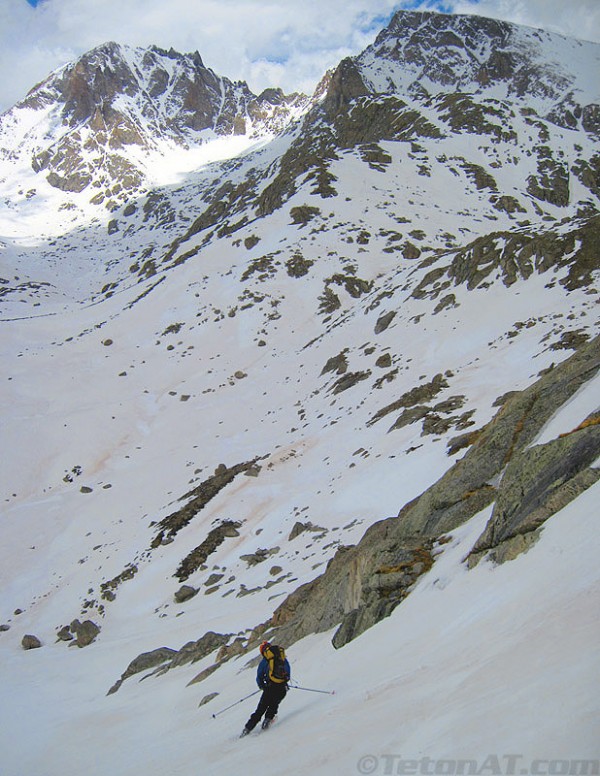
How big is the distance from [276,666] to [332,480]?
11.8m

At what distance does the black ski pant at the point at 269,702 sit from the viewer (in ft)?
20.4

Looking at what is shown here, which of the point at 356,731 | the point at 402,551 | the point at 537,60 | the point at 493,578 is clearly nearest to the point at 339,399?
the point at 402,551

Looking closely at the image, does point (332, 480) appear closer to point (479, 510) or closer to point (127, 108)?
point (479, 510)

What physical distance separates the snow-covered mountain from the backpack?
0.45 m

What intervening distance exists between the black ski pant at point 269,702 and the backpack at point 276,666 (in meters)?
0.07

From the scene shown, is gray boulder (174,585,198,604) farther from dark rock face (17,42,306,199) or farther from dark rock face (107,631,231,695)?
dark rock face (17,42,306,199)

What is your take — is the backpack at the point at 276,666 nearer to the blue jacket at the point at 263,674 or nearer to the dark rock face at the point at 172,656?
the blue jacket at the point at 263,674

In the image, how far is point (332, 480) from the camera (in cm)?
1800

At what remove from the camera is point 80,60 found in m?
179

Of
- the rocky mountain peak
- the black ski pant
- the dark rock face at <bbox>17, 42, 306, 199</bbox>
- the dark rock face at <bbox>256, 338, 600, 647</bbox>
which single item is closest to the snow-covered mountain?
the dark rock face at <bbox>256, 338, 600, 647</bbox>

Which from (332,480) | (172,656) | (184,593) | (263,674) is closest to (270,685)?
(263,674)

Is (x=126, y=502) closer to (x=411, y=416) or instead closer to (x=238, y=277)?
(x=411, y=416)

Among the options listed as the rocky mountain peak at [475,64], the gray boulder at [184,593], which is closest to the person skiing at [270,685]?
the gray boulder at [184,593]

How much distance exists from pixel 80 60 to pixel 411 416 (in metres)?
212
